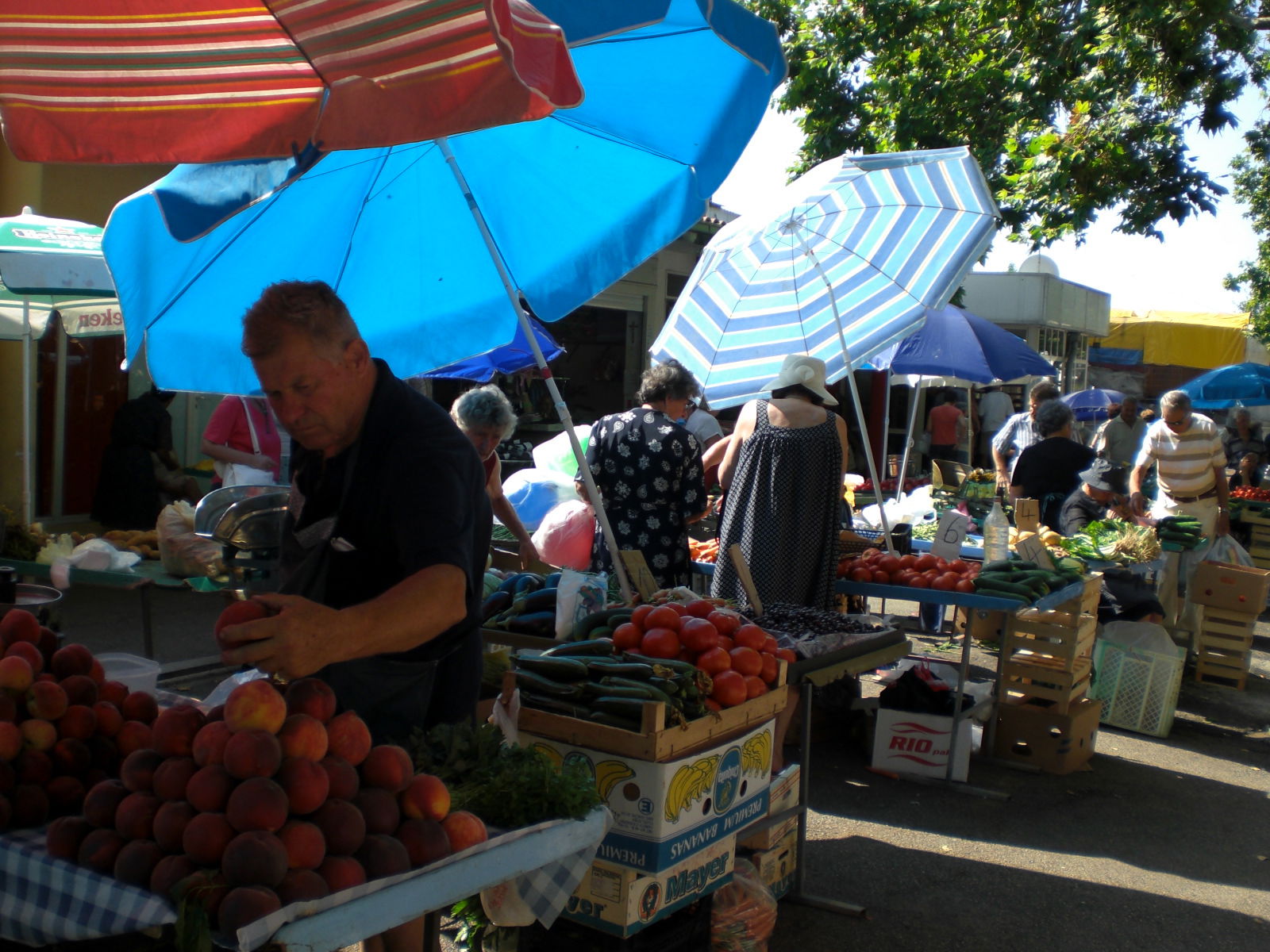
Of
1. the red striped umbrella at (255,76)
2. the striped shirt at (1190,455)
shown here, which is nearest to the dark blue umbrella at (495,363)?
the red striped umbrella at (255,76)

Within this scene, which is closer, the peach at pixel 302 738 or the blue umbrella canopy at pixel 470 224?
the peach at pixel 302 738

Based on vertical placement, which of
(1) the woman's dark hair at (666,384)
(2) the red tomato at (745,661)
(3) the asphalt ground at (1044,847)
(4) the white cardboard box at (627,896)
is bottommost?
(3) the asphalt ground at (1044,847)

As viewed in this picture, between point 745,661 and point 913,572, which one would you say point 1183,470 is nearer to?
point 913,572

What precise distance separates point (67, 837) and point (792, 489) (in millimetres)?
4169

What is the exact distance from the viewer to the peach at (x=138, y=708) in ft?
7.32

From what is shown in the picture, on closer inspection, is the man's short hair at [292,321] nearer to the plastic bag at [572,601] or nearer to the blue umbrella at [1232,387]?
the plastic bag at [572,601]

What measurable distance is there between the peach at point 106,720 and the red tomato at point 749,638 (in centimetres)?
207

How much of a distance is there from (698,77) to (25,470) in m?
5.19

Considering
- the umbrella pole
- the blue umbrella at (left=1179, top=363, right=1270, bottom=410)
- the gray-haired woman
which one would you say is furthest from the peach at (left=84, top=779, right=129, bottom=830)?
the blue umbrella at (left=1179, top=363, right=1270, bottom=410)

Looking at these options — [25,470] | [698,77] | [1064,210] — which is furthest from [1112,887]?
[1064,210]

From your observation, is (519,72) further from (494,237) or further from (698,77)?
(494,237)

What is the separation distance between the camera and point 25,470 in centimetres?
654

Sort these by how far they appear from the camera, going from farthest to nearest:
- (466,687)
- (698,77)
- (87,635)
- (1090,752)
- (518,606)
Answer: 1. (87,635)
2. (1090,752)
3. (518,606)
4. (698,77)
5. (466,687)

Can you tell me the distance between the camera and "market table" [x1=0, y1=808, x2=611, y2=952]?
5.43ft
